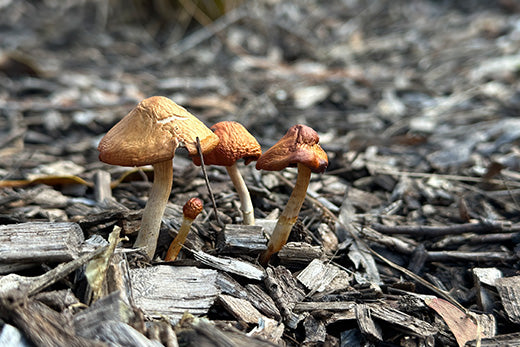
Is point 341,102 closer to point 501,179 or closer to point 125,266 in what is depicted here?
point 501,179

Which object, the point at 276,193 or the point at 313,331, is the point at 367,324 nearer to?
the point at 313,331

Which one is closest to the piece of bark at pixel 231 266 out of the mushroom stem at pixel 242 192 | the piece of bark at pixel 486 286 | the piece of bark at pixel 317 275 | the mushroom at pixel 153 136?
the piece of bark at pixel 317 275

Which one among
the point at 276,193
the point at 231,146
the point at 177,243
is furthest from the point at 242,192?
the point at 276,193

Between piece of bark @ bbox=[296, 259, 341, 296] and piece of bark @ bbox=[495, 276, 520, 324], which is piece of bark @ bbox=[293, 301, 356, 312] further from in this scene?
piece of bark @ bbox=[495, 276, 520, 324]

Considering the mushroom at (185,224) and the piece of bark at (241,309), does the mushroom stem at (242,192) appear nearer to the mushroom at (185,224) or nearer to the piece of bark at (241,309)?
the mushroom at (185,224)

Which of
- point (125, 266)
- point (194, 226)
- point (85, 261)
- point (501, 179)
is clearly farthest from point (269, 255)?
point (501, 179)
